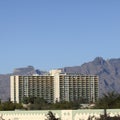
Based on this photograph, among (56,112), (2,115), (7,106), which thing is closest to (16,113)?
(2,115)

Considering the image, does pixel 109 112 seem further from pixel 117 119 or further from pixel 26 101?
pixel 26 101

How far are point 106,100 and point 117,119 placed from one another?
49950 millimetres

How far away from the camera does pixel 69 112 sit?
47.4 meters

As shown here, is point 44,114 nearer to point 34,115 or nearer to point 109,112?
point 34,115

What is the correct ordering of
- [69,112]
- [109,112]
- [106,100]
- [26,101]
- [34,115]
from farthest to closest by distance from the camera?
[26,101]
[106,100]
[34,115]
[69,112]
[109,112]

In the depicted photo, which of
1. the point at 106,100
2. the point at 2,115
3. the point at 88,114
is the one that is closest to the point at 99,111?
the point at 88,114

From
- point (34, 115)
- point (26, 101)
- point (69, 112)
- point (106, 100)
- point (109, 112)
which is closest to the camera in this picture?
point (109, 112)

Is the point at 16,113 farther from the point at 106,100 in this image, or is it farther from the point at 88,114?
the point at 106,100

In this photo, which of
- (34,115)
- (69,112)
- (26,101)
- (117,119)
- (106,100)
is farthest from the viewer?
(26,101)

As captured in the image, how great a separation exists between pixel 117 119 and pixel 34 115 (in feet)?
56.4

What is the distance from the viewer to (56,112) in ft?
158

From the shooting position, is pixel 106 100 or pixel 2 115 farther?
pixel 106 100

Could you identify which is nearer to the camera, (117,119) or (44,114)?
(117,119)

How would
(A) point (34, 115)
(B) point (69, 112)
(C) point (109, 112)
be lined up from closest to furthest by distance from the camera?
(C) point (109, 112), (B) point (69, 112), (A) point (34, 115)
